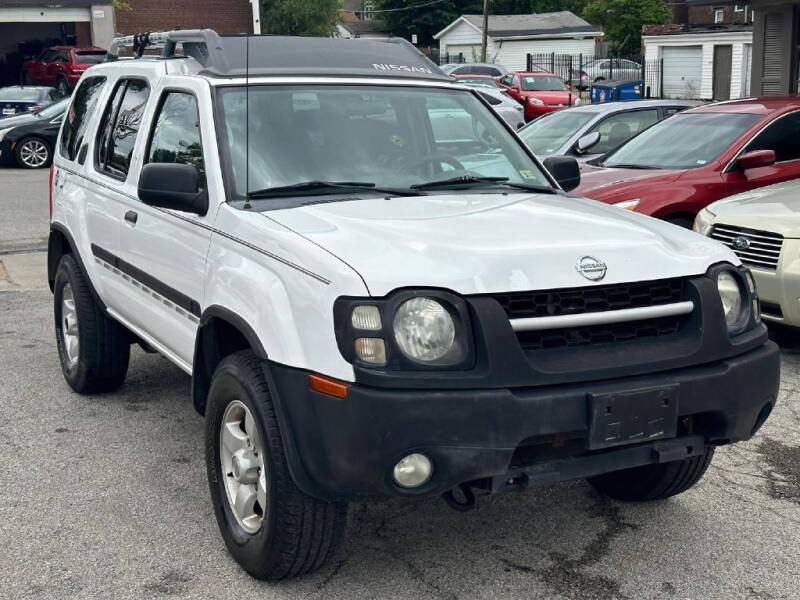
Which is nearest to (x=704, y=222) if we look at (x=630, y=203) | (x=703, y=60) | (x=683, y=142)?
(x=630, y=203)

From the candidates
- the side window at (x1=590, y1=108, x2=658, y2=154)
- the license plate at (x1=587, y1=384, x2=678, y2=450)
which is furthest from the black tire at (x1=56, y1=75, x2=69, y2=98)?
A: the license plate at (x1=587, y1=384, x2=678, y2=450)

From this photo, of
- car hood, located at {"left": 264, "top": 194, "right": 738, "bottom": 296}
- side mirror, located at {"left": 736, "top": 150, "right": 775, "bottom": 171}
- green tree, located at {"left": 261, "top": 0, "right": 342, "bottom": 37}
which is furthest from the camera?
green tree, located at {"left": 261, "top": 0, "right": 342, "bottom": 37}

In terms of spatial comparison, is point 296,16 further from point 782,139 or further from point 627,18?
point 782,139

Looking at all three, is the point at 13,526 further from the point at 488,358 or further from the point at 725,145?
the point at 725,145

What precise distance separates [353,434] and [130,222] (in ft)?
7.73

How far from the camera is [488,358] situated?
11.2ft

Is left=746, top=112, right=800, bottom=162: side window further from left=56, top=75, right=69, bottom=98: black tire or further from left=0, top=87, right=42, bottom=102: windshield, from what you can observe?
left=56, top=75, right=69, bottom=98: black tire

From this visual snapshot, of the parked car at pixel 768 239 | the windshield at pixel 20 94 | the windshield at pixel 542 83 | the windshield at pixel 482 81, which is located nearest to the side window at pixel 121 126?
the parked car at pixel 768 239

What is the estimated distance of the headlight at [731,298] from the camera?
4.00 metres

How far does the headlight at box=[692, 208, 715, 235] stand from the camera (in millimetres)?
7523

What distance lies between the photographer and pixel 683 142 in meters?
9.45

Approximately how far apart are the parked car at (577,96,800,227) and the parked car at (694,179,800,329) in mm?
953

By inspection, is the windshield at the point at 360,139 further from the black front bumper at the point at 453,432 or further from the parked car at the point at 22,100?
the parked car at the point at 22,100

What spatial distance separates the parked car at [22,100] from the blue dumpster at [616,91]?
21.4 metres
